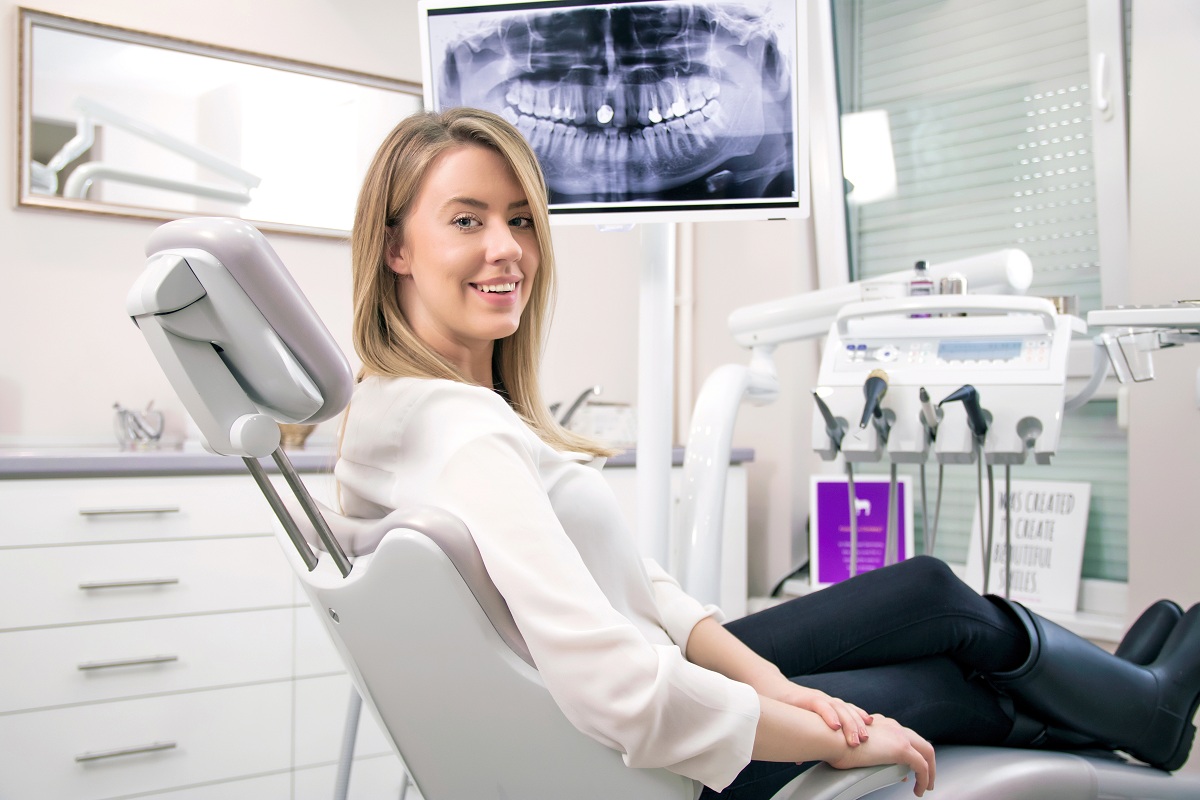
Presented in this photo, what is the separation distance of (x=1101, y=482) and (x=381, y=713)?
2240 millimetres

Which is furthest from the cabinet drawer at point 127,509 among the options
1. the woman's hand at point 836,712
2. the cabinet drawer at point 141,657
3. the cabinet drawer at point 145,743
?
the woman's hand at point 836,712

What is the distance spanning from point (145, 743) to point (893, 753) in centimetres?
172

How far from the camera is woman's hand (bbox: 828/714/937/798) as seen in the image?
0.96 meters

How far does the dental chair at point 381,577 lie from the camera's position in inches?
27.5

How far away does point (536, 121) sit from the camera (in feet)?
5.42

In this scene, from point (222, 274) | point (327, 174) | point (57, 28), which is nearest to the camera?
point (222, 274)

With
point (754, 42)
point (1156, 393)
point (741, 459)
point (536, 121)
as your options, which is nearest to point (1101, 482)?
point (1156, 393)

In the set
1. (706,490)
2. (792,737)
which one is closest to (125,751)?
(706,490)

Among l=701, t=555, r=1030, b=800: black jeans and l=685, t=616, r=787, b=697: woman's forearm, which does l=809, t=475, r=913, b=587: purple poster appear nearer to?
l=701, t=555, r=1030, b=800: black jeans

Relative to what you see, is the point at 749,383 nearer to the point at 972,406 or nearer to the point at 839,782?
the point at 972,406

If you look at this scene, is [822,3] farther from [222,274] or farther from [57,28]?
[222,274]

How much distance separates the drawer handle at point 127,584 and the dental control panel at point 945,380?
1428mm

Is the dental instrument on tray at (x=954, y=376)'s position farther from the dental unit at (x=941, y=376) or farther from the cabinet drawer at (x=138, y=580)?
the cabinet drawer at (x=138, y=580)

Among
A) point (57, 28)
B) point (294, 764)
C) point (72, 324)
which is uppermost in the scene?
point (57, 28)
